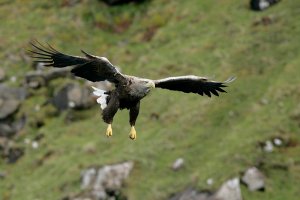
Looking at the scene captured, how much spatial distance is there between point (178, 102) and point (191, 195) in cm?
1145

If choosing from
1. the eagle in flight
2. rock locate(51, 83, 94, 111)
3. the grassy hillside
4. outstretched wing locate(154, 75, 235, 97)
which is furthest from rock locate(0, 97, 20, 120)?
the eagle in flight

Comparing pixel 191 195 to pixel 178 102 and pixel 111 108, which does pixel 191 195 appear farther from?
pixel 111 108

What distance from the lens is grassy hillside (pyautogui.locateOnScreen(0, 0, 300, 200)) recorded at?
116 feet

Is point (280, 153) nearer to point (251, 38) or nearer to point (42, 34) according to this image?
point (251, 38)

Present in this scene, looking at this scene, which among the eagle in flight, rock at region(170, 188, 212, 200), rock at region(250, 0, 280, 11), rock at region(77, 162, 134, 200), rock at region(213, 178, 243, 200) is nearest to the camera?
the eagle in flight

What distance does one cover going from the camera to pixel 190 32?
177 feet

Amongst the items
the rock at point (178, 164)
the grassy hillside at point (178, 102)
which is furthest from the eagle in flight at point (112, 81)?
the rock at point (178, 164)

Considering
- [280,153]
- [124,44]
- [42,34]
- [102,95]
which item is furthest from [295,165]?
[42,34]

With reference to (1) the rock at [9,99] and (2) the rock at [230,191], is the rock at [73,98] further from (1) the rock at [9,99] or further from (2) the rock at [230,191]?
(2) the rock at [230,191]

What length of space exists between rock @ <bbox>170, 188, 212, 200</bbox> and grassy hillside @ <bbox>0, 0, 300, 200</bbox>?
0.47m

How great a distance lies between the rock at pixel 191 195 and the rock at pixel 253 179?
2.09m

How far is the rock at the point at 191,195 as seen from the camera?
3259 centimetres

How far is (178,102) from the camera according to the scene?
43.6 meters

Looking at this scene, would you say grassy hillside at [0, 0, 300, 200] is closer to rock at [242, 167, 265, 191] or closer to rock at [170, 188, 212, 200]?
rock at [242, 167, 265, 191]
